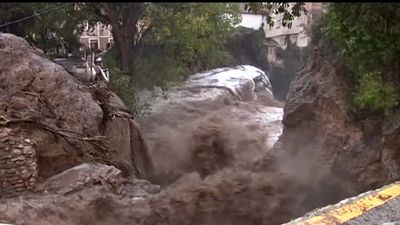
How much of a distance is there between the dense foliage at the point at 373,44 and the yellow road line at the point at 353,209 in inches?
107

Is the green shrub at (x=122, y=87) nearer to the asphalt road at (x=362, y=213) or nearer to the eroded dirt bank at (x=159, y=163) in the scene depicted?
the eroded dirt bank at (x=159, y=163)

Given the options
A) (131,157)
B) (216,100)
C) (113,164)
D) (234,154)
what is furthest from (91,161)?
(216,100)

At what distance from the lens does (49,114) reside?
8891mm

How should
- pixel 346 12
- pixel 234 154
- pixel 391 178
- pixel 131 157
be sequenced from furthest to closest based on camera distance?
pixel 234 154, pixel 131 157, pixel 391 178, pixel 346 12

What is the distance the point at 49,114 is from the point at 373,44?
17.1 feet

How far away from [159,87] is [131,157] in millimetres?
4914

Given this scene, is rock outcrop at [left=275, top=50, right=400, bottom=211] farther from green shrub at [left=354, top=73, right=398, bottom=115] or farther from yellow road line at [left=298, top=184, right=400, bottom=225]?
yellow road line at [left=298, top=184, right=400, bottom=225]

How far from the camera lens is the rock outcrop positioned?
8578 millimetres

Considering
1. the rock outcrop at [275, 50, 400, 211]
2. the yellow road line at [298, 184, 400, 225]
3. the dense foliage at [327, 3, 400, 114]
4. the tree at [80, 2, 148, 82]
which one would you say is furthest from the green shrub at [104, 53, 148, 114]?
the yellow road line at [298, 184, 400, 225]

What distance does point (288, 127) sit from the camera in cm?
1204

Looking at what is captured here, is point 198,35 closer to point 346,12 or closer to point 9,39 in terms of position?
point 9,39

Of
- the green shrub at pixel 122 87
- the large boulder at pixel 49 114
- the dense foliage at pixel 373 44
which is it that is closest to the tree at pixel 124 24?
the green shrub at pixel 122 87

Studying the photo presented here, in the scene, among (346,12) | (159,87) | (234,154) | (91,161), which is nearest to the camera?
(346,12)

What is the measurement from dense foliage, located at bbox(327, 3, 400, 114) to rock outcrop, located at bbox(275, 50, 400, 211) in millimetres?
714
